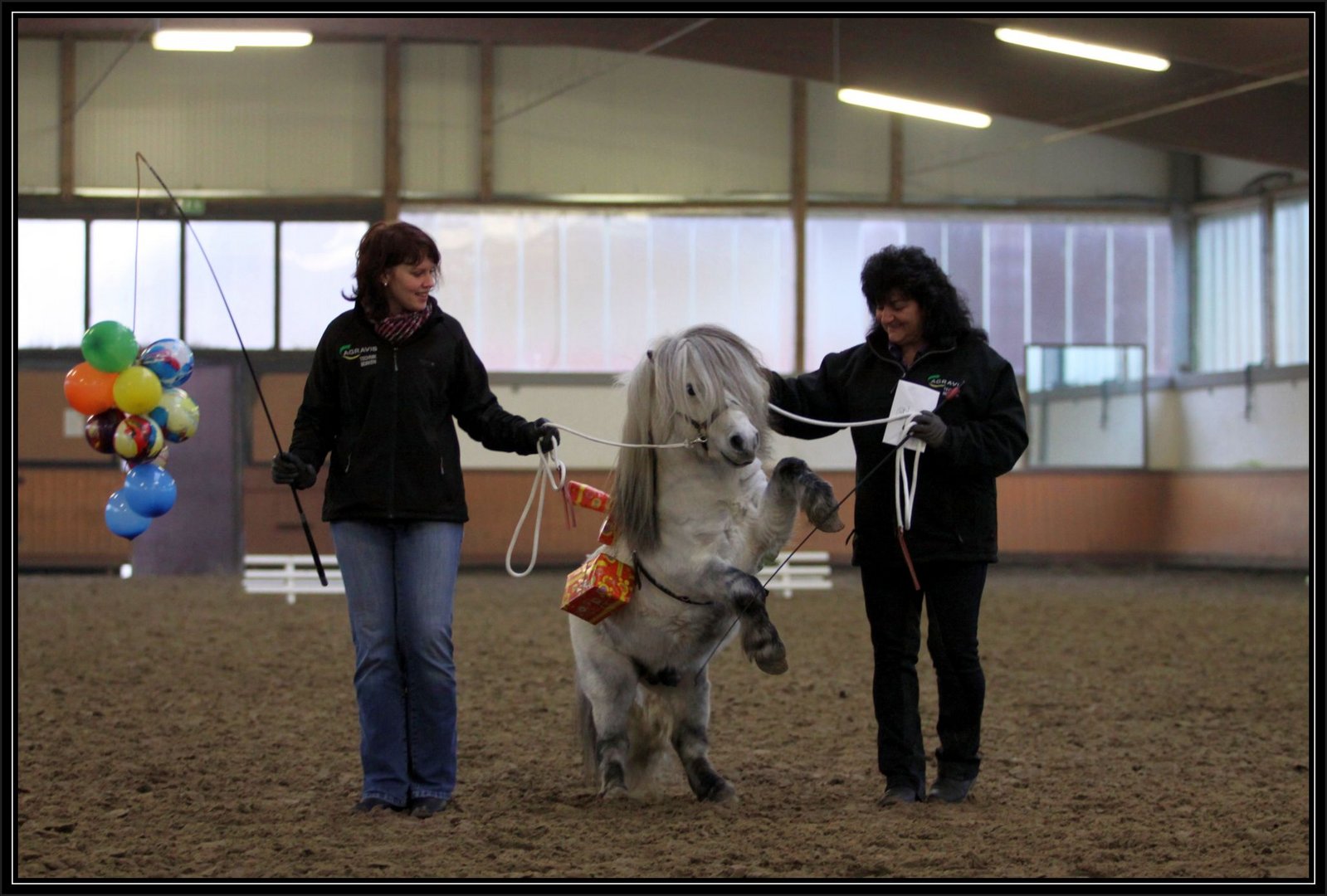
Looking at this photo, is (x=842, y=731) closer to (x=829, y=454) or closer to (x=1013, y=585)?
(x=1013, y=585)

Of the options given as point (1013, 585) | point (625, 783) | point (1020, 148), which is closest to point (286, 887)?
point (625, 783)

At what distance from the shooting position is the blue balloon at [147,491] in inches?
176

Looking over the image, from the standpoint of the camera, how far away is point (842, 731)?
19.6 ft

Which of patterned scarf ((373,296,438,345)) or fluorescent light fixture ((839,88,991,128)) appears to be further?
fluorescent light fixture ((839,88,991,128))

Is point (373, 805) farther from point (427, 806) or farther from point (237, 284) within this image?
point (237, 284)

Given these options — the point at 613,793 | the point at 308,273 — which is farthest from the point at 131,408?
the point at 308,273

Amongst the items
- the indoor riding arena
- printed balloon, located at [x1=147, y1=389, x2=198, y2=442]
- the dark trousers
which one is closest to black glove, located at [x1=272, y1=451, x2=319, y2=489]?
printed balloon, located at [x1=147, y1=389, x2=198, y2=442]

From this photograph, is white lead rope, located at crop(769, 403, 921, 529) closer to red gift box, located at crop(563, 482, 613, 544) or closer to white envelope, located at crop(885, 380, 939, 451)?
white envelope, located at crop(885, 380, 939, 451)

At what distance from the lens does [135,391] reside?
173 inches

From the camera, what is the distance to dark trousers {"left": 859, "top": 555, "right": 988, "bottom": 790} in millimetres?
4309

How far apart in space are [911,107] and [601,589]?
12170 millimetres

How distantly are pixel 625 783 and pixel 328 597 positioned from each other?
8910 millimetres

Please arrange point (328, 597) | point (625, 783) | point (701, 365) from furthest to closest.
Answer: point (328, 597)
point (625, 783)
point (701, 365)

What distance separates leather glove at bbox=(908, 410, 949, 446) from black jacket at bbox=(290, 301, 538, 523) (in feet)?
3.76
